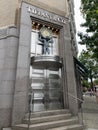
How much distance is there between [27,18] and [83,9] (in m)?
6.28

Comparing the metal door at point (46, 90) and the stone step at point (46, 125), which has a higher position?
the metal door at point (46, 90)

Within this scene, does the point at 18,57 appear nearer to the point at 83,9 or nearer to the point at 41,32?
the point at 41,32

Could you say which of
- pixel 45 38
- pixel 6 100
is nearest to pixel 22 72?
pixel 6 100

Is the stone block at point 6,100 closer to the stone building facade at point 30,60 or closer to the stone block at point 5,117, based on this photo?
the stone building facade at point 30,60

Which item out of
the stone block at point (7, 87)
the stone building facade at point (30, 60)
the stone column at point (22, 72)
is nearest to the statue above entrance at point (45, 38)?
the stone building facade at point (30, 60)

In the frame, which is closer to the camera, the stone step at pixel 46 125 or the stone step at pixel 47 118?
the stone step at pixel 46 125

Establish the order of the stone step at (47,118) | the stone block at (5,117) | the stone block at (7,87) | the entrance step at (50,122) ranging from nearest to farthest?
1. the entrance step at (50,122)
2. the stone step at (47,118)
3. the stone block at (5,117)
4. the stone block at (7,87)

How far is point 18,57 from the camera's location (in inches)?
285

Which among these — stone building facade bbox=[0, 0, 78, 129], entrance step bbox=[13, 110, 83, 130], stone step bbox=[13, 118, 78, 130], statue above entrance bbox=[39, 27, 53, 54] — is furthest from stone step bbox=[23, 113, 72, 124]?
statue above entrance bbox=[39, 27, 53, 54]

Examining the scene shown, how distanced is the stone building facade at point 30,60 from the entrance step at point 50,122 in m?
0.65

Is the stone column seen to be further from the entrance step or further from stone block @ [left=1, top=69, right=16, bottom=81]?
the entrance step

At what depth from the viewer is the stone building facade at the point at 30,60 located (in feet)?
22.1

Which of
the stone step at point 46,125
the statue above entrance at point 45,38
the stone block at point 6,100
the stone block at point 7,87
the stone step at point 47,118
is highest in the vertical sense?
the statue above entrance at point 45,38

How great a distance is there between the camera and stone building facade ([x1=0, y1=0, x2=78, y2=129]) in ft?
22.1
